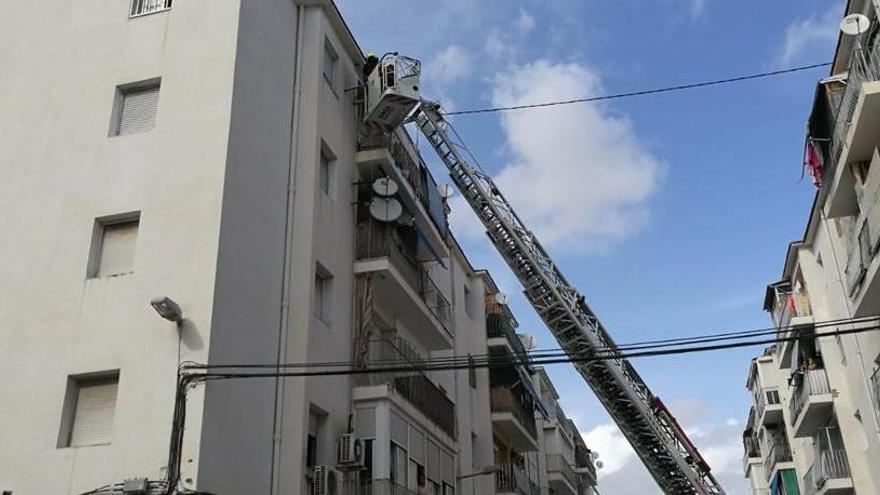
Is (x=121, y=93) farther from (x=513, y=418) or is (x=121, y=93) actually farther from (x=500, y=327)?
(x=500, y=327)

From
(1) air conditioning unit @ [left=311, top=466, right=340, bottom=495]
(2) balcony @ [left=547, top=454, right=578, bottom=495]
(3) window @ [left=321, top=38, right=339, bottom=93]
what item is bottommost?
(1) air conditioning unit @ [left=311, top=466, right=340, bottom=495]

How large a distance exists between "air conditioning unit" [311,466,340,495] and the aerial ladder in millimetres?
12400

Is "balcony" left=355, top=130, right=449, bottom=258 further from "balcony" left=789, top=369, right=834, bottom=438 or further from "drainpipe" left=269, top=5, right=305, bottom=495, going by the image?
"balcony" left=789, top=369, right=834, bottom=438

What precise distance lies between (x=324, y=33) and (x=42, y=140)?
7915 mm

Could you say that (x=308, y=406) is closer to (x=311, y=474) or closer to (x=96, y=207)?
(x=311, y=474)

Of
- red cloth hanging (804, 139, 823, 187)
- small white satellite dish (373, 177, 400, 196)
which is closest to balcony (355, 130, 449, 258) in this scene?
small white satellite dish (373, 177, 400, 196)

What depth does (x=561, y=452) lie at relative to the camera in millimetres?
47094

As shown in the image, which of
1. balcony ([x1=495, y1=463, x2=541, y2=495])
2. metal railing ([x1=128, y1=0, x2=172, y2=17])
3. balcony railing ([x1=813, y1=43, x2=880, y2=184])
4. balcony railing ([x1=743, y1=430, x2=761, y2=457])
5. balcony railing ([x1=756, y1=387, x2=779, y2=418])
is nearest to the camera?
balcony railing ([x1=813, y1=43, x2=880, y2=184])

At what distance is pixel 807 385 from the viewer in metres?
29.4

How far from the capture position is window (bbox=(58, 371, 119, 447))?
51.7ft

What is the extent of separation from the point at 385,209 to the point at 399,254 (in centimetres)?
194

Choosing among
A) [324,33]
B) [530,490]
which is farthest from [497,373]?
[324,33]

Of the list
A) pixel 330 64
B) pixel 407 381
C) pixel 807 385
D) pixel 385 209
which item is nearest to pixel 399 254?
pixel 385 209

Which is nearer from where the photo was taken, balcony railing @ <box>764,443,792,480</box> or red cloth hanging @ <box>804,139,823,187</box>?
red cloth hanging @ <box>804,139,823,187</box>
